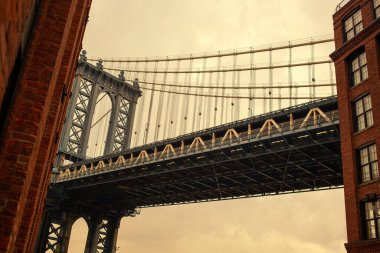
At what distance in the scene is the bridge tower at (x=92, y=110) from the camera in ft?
211

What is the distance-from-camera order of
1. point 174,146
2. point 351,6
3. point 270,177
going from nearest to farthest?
point 351,6
point 270,177
point 174,146

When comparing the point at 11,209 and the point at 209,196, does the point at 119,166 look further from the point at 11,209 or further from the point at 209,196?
the point at 11,209

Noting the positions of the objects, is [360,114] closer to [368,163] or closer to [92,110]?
[368,163]

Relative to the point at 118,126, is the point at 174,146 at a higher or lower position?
lower

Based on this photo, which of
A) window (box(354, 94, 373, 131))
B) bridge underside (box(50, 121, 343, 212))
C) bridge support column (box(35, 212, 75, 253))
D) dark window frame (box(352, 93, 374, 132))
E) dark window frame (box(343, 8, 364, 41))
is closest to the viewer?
dark window frame (box(352, 93, 374, 132))

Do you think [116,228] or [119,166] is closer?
[119,166]

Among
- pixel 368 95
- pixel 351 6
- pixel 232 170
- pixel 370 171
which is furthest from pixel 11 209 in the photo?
pixel 232 170

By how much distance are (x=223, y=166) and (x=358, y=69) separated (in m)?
19.0

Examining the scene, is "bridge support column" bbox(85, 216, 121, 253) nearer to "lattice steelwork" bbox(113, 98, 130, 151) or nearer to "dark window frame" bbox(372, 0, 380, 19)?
"lattice steelwork" bbox(113, 98, 130, 151)

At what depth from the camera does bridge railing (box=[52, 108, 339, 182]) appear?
33.7 m

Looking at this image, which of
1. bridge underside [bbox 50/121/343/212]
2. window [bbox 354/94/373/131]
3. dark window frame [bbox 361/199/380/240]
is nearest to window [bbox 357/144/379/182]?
dark window frame [bbox 361/199/380/240]

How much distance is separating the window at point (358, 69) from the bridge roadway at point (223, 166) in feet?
15.1

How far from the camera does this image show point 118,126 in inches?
2803

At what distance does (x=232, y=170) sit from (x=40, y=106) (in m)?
38.5
